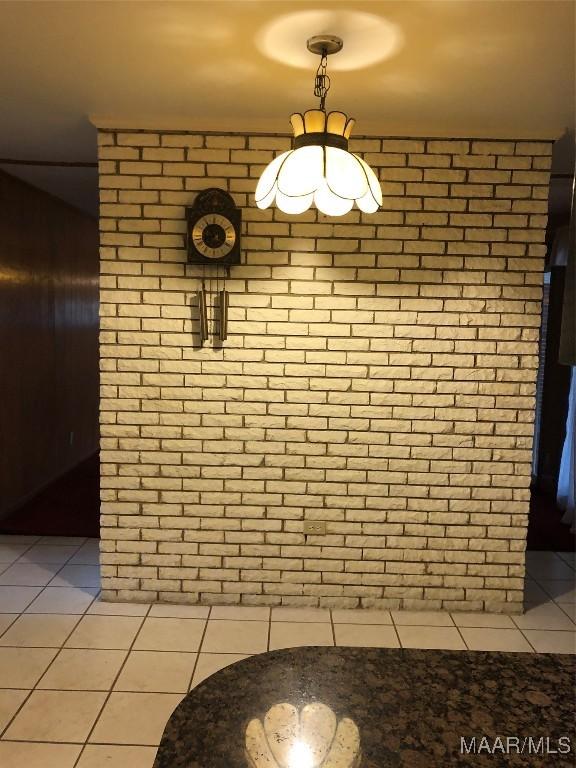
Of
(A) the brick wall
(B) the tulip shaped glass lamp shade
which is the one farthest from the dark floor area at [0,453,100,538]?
(B) the tulip shaped glass lamp shade

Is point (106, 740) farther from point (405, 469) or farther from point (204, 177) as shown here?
point (204, 177)

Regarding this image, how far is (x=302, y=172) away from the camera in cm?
185

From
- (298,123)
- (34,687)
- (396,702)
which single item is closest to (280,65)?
(298,123)

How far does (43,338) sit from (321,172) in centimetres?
416

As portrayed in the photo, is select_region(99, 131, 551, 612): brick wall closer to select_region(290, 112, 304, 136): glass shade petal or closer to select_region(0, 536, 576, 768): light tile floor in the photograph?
select_region(0, 536, 576, 768): light tile floor

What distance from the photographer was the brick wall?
321cm

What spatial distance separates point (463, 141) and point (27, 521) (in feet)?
12.9

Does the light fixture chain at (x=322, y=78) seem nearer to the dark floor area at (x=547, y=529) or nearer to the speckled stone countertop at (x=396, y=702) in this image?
the speckled stone countertop at (x=396, y=702)

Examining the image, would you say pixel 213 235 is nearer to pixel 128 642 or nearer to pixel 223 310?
pixel 223 310

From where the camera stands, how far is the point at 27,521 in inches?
182

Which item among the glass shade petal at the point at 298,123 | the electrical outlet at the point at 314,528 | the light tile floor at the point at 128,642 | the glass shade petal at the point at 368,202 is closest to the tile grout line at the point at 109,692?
the light tile floor at the point at 128,642

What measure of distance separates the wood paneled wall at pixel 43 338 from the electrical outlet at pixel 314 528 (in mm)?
2593

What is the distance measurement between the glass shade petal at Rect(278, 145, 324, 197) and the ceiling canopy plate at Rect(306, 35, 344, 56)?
1.59 ft

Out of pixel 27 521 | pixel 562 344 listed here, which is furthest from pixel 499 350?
pixel 27 521
